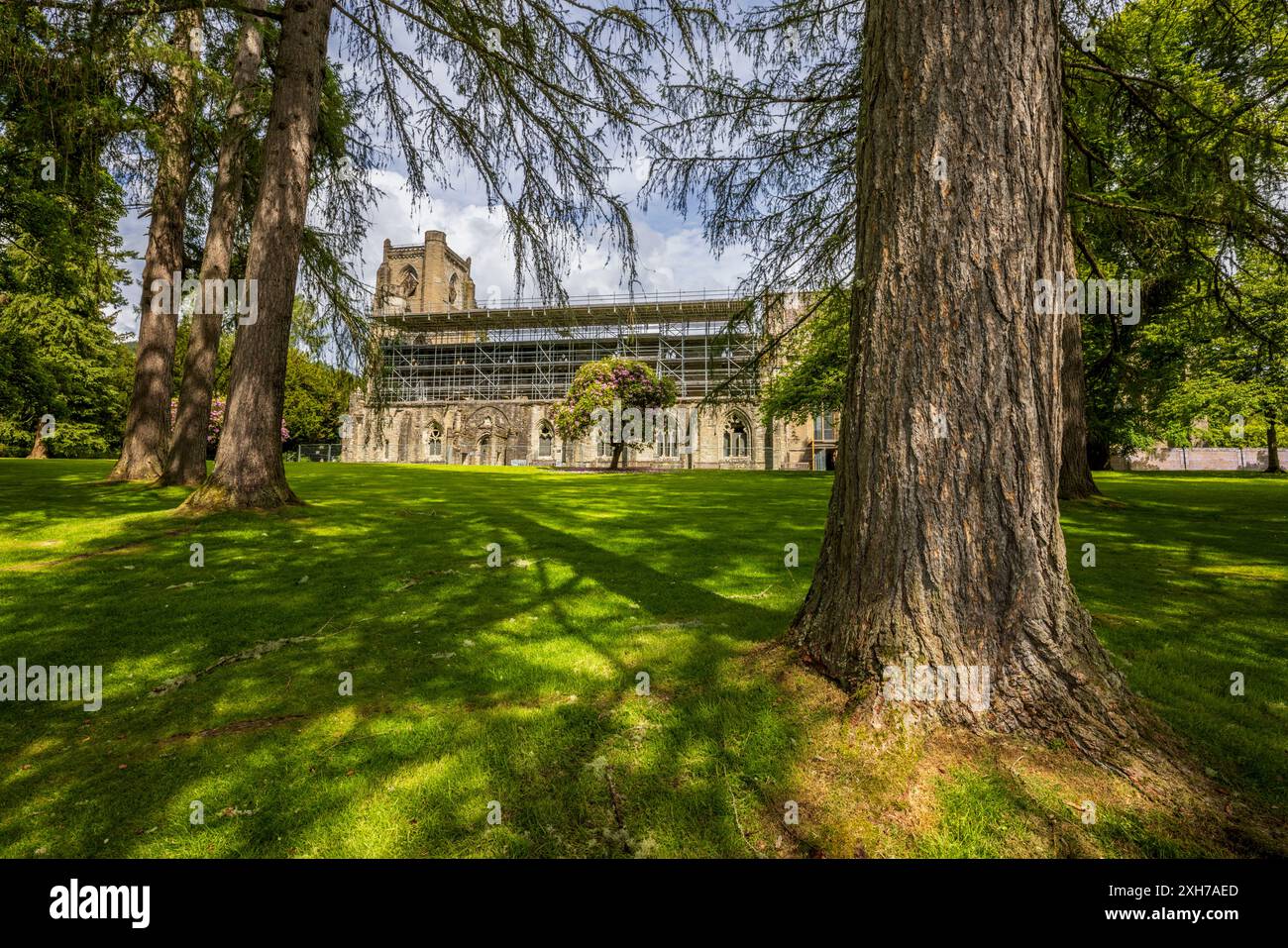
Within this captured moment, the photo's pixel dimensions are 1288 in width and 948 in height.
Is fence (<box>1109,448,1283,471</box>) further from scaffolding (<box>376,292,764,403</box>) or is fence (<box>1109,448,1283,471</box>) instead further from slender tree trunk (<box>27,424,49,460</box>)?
slender tree trunk (<box>27,424,49,460</box>)

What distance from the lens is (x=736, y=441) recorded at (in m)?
45.5

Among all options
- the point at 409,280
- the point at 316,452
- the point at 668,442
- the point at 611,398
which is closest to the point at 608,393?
the point at 611,398

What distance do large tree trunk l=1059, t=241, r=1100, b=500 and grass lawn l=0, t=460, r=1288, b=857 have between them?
486 cm

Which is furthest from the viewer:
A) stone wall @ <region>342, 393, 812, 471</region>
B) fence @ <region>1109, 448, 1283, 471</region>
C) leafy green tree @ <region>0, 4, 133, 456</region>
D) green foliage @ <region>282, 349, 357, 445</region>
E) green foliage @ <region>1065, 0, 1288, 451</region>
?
stone wall @ <region>342, 393, 812, 471</region>

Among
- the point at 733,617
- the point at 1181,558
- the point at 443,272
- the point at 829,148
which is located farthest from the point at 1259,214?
the point at 443,272

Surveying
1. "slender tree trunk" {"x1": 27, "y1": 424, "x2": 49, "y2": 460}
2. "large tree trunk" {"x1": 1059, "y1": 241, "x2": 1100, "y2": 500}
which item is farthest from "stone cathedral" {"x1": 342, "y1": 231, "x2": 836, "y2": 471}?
"large tree trunk" {"x1": 1059, "y1": 241, "x2": 1100, "y2": 500}

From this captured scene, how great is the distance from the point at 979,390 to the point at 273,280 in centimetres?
823

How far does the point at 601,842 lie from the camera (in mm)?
1939

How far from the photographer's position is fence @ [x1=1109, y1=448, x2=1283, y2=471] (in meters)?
36.1

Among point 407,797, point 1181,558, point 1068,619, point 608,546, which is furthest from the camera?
point 608,546

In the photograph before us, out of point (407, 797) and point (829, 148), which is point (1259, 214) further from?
point (407, 797)

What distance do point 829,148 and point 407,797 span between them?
22.6 feet

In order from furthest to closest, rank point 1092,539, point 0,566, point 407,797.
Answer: point 1092,539, point 0,566, point 407,797
